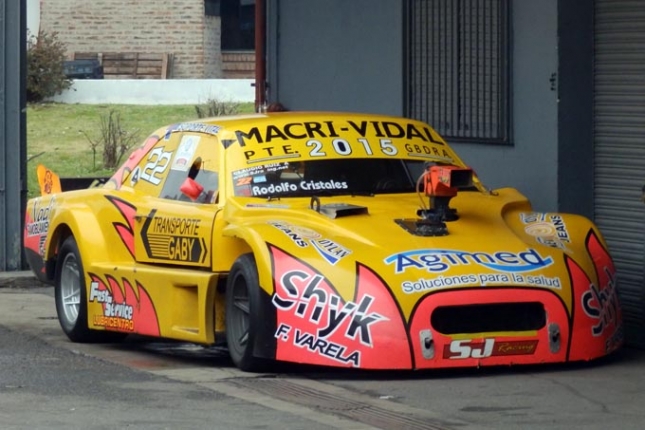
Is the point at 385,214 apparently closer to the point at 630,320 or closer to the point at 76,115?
the point at 630,320

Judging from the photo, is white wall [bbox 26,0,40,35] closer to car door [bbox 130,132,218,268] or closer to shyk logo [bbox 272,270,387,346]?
car door [bbox 130,132,218,268]

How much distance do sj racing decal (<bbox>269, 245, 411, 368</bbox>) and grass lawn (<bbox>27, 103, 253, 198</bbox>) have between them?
15682 mm

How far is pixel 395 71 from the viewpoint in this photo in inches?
502

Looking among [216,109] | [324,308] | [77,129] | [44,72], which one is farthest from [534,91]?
[44,72]

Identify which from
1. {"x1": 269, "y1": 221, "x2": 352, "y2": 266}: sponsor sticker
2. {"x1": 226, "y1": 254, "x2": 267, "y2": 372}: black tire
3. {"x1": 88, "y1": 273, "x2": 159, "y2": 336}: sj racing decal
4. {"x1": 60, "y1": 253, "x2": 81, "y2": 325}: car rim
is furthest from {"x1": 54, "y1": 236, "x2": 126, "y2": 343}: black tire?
{"x1": 269, "y1": 221, "x2": 352, "y2": 266}: sponsor sticker

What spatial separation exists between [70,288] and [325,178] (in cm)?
228

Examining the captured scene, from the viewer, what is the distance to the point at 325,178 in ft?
29.8

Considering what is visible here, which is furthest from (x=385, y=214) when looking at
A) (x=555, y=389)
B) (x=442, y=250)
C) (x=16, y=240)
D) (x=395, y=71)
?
(x=16, y=240)

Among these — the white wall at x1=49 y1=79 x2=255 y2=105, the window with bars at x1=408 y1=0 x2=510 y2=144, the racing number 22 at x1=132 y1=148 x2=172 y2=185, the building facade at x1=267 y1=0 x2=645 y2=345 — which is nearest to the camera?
the racing number 22 at x1=132 y1=148 x2=172 y2=185

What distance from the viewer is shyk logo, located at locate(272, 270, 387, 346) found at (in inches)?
306

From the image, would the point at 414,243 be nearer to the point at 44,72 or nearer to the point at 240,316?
the point at 240,316

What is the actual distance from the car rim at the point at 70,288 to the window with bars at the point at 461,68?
3354mm

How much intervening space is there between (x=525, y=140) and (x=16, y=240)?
237 inches

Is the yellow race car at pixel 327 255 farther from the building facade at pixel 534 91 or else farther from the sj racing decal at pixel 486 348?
the building facade at pixel 534 91
